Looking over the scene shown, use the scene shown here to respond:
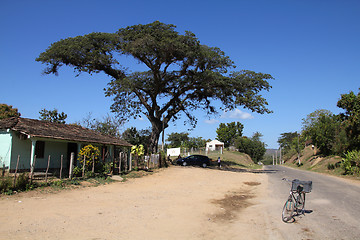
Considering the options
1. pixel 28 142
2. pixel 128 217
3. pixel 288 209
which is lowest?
pixel 128 217

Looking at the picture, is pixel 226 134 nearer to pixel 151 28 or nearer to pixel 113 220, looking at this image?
pixel 151 28

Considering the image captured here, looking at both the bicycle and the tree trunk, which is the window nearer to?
the tree trunk

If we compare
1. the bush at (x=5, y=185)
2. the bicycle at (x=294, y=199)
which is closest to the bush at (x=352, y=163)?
the bicycle at (x=294, y=199)

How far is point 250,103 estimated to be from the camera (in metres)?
27.6

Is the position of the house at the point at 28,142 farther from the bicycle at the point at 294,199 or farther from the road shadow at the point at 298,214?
the road shadow at the point at 298,214

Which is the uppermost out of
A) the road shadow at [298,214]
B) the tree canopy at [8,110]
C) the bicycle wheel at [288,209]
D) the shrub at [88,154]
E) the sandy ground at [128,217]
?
the tree canopy at [8,110]

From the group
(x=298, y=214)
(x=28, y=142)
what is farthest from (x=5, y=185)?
(x=298, y=214)

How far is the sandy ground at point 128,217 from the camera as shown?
6762 millimetres

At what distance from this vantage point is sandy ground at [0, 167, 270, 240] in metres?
6.76

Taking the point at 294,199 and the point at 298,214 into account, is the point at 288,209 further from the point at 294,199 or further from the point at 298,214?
the point at 298,214

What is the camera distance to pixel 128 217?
8.43m

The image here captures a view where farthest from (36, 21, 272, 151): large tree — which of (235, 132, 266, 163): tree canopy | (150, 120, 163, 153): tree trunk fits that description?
(235, 132, 266, 163): tree canopy

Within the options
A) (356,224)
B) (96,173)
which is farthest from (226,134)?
(356,224)

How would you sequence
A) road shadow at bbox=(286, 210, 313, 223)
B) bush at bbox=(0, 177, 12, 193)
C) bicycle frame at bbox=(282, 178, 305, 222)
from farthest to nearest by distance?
1. bush at bbox=(0, 177, 12, 193)
2. road shadow at bbox=(286, 210, 313, 223)
3. bicycle frame at bbox=(282, 178, 305, 222)
